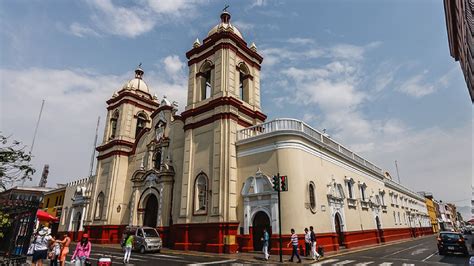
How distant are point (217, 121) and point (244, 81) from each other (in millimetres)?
5989

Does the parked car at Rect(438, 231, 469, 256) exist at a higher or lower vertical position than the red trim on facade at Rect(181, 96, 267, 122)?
lower

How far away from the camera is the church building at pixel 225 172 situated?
18016 mm

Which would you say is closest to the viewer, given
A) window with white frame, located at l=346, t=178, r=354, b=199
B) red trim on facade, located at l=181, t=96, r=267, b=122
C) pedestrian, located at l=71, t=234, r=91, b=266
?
pedestrian, located at l=71, t=234, r=91, b=266

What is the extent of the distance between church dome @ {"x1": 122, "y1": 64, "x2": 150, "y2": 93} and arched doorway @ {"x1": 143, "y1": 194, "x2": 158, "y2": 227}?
14.1 metres

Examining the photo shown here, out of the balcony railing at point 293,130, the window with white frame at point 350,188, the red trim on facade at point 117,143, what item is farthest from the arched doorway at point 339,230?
the red trim on facade at point 117,143

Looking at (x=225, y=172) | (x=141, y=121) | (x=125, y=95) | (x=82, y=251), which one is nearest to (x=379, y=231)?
(x=225, y=172)

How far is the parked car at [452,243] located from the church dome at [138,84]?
31.6 meters

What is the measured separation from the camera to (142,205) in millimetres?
25312

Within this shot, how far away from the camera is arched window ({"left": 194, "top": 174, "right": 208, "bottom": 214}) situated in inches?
787

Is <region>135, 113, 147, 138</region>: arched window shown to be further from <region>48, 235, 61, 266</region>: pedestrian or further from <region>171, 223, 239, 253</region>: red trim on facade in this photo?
<region>48, 235, 61, 266</region>: pedestrian

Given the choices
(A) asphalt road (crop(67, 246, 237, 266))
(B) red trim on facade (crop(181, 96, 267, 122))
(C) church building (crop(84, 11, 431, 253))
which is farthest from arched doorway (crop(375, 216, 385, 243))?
(A) asphalt road (crop(67, 246, 237, 266))

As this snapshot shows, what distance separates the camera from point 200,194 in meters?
20.6

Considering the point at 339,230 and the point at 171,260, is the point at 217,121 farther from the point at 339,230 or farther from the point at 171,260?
the point at 339,230

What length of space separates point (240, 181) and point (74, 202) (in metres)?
25.3
